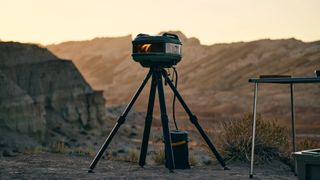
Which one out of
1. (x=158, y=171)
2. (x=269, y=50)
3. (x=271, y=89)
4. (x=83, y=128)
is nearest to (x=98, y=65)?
(x=269, y=50)

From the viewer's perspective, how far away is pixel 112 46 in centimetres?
12181

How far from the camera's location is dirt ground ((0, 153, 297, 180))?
29.0ft

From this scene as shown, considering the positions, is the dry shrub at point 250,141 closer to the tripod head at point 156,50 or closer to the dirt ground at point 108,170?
the dirt ground at point 108,170

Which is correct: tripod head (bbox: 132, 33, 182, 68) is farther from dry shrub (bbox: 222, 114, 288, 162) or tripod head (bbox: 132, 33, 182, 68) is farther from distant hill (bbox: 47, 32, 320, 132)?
distant hill (bbox: 47, 32, 320, 132)

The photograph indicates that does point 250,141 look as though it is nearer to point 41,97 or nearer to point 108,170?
point 108,170

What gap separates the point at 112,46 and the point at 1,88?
332 ft

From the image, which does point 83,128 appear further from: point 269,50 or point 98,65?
point 98,65

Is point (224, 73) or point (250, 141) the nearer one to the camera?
point (250, 141)

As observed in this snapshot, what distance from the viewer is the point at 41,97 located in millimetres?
24406

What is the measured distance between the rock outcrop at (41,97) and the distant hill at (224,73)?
1200 centimetres

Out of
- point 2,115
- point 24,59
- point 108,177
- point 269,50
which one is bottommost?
point 108,177

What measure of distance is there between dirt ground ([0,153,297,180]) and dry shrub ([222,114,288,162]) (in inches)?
10.5

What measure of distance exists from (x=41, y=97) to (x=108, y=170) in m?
15.2

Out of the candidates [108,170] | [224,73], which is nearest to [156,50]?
[108,170]
